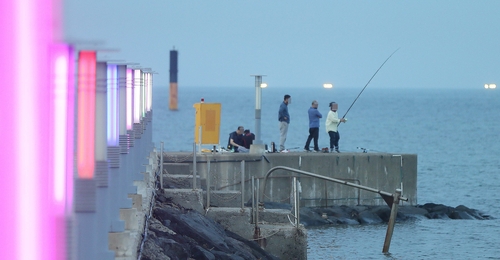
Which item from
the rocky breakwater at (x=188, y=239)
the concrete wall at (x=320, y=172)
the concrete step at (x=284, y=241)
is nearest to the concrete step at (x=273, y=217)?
the concrete step at (x=284, y=241)

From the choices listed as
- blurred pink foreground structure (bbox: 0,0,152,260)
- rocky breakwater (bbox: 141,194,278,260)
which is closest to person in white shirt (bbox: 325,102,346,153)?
rocky breakwater (bbox: 141,194,278,260)

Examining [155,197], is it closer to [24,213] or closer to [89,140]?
[89,140]

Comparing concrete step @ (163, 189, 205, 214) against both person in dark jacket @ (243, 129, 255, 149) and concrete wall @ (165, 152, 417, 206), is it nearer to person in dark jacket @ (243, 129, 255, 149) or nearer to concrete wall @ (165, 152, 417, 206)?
concrete wall @ (165, 152, 417, 206)

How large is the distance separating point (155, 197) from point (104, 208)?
316 inches

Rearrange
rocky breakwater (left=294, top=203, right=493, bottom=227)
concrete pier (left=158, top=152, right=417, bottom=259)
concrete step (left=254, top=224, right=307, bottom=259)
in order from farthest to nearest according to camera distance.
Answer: rocky breakwater (left=294, top=203, right=493, bottom=227), concrete pier (left=158, top=152, right=417, bottom=259), concrete step (left=254, top=224, right=307, bottom=259)

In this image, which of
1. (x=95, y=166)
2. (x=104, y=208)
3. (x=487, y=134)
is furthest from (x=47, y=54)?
(x=487, y=134)

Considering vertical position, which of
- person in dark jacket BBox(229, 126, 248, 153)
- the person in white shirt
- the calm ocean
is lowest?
the calm ocean

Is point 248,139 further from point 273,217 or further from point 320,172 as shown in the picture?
point 273,217

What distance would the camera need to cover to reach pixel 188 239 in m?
12.3

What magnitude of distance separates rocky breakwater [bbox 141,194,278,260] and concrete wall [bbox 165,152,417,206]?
575cm

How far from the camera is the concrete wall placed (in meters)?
20.4

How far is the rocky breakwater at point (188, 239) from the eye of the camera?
10.7m

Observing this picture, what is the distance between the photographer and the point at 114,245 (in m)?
7.25

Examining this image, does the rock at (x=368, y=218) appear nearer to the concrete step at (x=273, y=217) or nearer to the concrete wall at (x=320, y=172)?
the concrete wall at (x=320, y=172)
